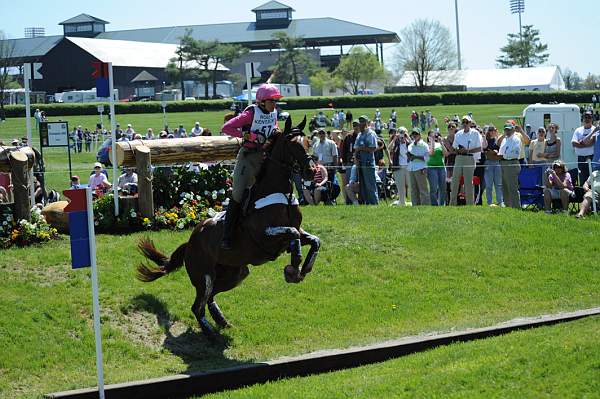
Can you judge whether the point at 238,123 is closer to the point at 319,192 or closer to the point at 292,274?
the point at 292,274

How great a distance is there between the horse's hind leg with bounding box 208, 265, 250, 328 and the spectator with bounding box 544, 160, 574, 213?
29.8 ft

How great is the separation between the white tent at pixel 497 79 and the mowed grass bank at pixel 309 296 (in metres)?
67.8

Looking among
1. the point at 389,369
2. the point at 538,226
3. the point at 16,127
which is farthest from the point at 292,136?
the point at 16,127

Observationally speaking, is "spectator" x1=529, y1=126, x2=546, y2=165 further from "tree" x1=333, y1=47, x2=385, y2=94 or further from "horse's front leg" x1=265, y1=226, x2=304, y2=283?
"tree" x1=333, y1=47, x2=385, y2=94

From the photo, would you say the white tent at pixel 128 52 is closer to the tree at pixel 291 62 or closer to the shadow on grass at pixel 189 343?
the tree at pixel 291 62

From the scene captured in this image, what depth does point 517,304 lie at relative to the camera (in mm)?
13453

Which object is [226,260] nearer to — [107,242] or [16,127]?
[107,242]

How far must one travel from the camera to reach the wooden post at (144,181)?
51.2ft

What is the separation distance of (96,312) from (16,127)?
162 feet

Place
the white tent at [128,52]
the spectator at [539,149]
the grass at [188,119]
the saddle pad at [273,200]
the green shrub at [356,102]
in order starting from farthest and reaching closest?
the white tent at [128,52] → the green shrub at [356,102] → the grass at [188,119] → the spectator at [539,149] → the saddle pad at [273,200]

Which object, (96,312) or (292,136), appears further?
(292,136)

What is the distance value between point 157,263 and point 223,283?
46.7 inches

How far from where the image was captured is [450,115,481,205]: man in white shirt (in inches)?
805

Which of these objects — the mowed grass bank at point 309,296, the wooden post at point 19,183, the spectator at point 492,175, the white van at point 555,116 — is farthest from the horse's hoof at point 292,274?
the white van at point 555,116
